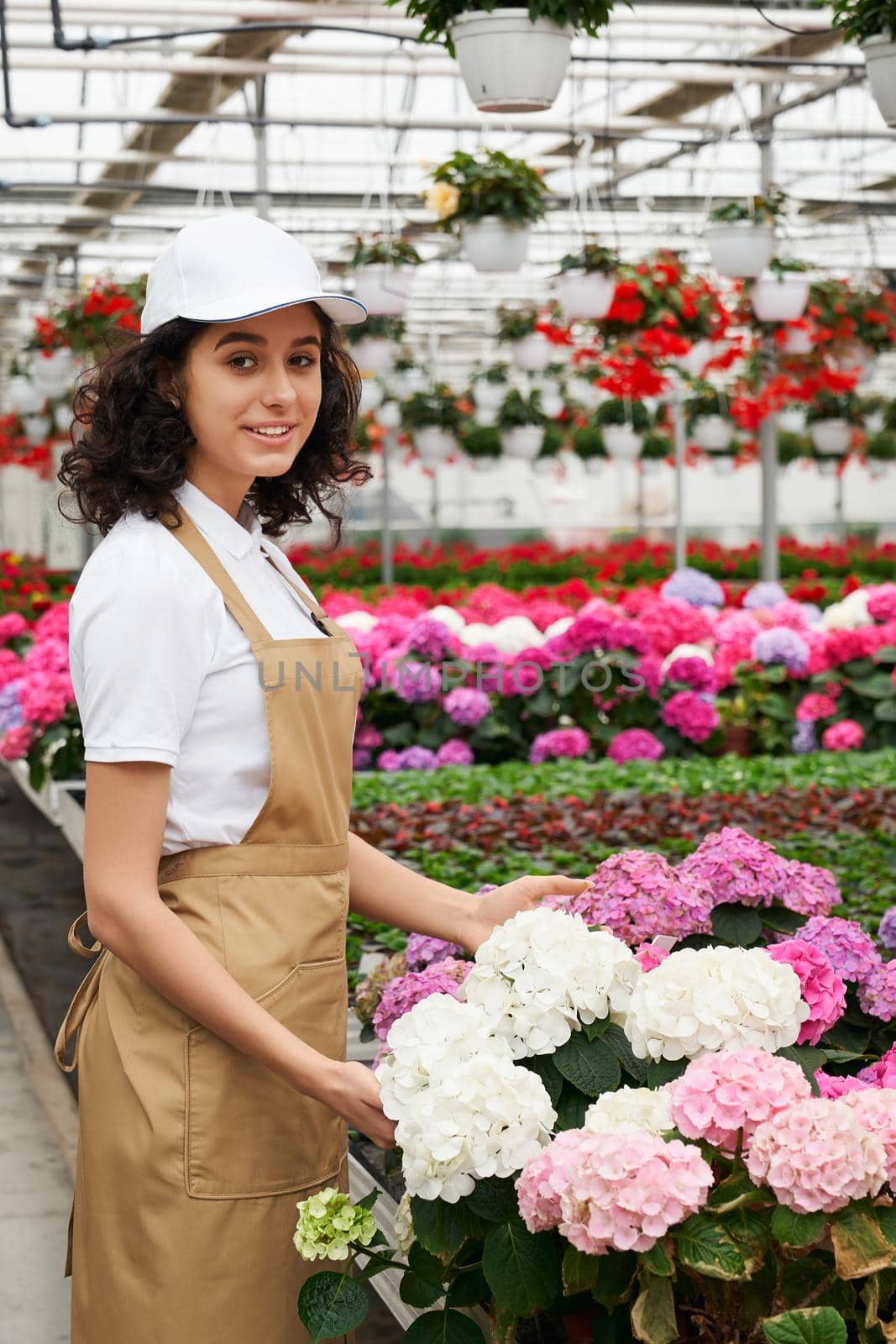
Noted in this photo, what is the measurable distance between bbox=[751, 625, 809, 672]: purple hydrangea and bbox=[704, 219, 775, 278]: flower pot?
60.1 inches

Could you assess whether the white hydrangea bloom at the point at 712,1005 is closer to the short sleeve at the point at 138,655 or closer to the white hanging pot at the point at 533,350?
the short sleeve at the point at 138,655

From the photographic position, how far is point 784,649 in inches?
216

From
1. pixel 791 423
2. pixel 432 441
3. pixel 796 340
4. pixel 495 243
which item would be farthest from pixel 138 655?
pixel 791 423

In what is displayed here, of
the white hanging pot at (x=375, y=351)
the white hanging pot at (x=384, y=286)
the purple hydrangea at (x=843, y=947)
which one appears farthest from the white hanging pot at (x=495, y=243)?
the purple hydrangea at (x=843, y=947)

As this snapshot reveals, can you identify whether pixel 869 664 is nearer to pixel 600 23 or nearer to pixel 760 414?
pixel 600 23

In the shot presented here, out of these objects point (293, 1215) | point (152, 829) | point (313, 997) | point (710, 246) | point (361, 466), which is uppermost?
point (710, 246)

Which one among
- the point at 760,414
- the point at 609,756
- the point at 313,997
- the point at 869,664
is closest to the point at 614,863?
the point at 313,997

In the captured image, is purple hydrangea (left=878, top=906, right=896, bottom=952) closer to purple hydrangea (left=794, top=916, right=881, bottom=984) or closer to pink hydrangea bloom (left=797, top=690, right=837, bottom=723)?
purple hydrangea (left=794, top=916, right=881, bottom=984)

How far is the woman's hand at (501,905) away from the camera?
160 centimetres

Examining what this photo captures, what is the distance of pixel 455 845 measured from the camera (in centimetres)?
362

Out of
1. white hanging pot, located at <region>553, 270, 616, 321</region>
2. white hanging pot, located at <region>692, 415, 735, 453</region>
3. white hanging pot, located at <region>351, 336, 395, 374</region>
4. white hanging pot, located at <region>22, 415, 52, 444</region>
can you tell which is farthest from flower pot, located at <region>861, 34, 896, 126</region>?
white hanging pot, located at <region>22, 415, 52, 444</region>

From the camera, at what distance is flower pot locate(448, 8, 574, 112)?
3.07m

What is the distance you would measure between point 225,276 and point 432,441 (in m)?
12.4

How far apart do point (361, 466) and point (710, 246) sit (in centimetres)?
478
